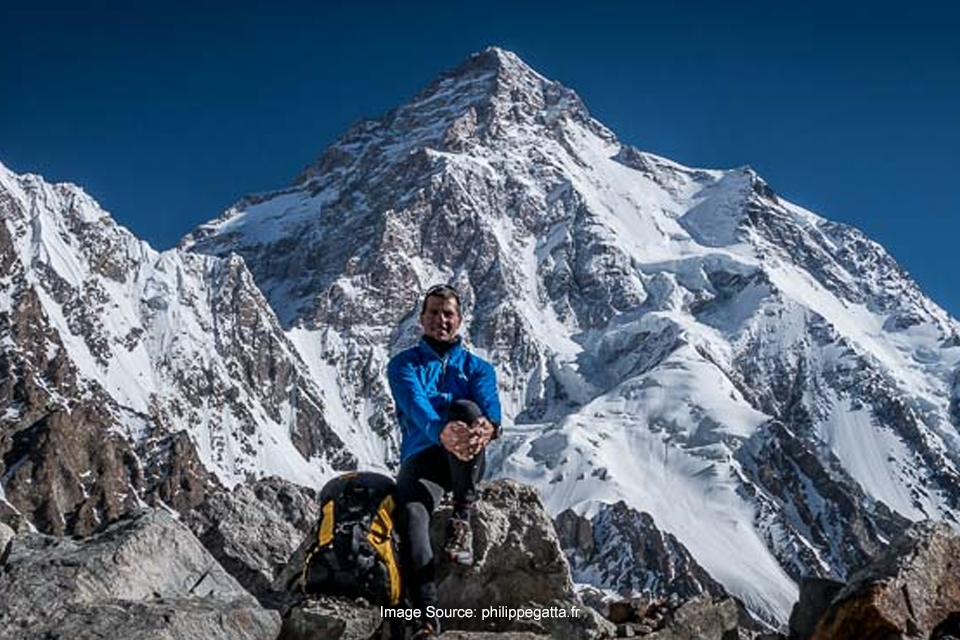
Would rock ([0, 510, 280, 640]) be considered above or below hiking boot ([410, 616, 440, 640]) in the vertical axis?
above

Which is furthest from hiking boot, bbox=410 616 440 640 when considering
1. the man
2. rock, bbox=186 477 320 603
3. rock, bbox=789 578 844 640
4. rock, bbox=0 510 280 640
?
rock, bbox=186 477 320 603

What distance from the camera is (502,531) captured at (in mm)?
15352

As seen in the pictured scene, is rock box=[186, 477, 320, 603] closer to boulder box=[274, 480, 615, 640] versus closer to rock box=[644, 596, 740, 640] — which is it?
boulder box=[274, 480, 615, 640]

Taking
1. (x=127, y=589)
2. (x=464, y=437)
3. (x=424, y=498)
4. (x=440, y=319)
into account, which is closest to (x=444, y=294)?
(x=440, y=319)

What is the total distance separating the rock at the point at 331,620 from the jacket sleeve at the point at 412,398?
69.0 inches

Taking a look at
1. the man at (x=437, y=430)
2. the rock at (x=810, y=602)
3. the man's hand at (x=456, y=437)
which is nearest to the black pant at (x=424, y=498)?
the man at (x=437, y=430)

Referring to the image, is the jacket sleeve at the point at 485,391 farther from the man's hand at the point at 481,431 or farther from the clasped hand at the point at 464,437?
the clasped hand at the point at 464,437

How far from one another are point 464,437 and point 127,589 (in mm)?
4579

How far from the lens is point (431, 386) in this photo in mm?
11023

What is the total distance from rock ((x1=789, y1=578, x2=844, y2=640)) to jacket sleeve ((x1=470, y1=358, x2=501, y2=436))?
14.5ft

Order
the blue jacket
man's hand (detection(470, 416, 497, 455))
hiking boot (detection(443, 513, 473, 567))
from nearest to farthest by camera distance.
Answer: man's hand (detection(470, 416, 497, 455)) → the blue jacket → hiking boot (detection(443, 513, 473, 567))

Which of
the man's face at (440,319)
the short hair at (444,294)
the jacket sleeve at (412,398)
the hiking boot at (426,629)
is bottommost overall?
the hiking boot at (426,629)

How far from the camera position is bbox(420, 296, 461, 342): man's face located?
36.8ft

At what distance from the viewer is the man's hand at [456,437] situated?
33.3 feet
